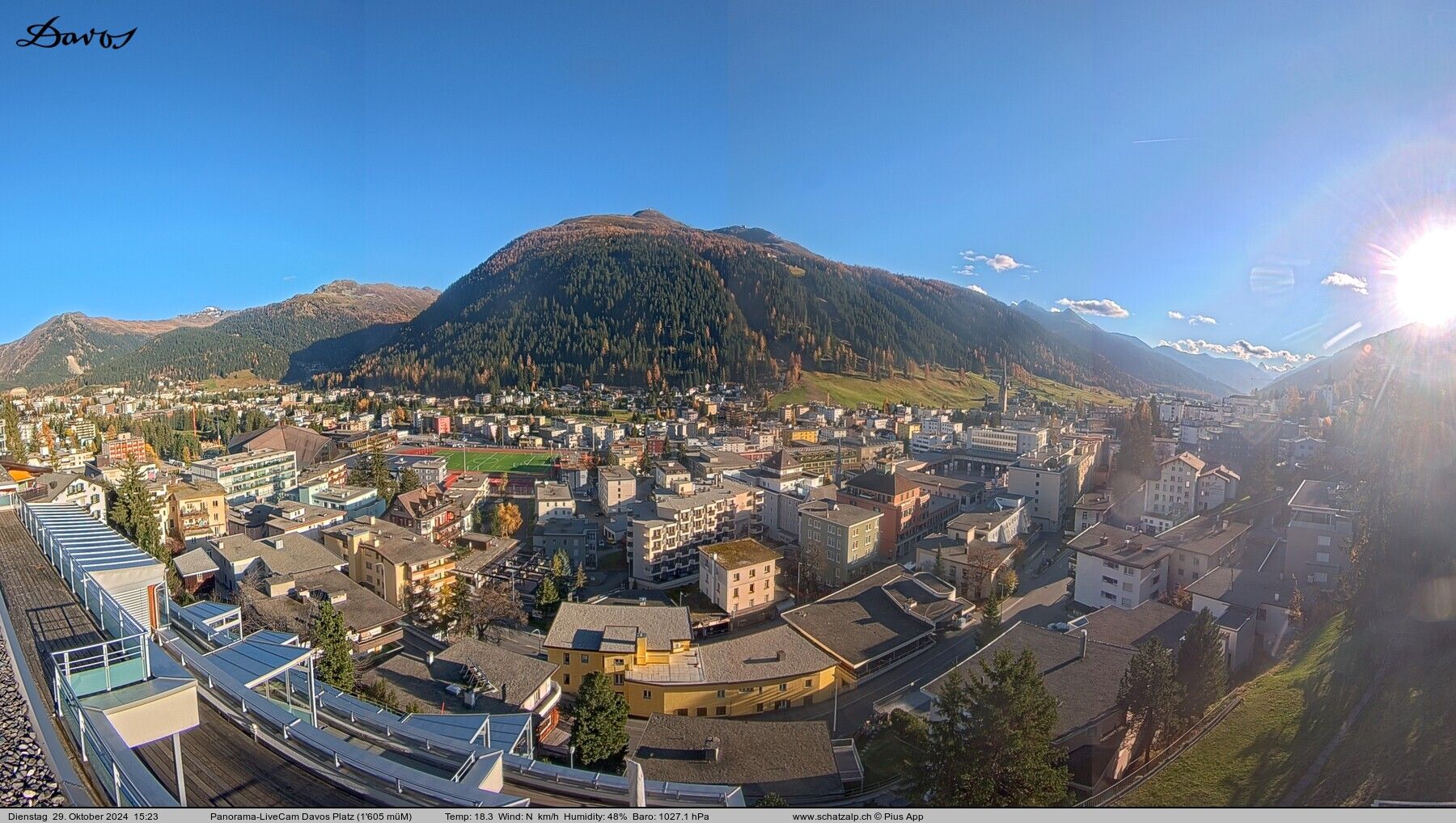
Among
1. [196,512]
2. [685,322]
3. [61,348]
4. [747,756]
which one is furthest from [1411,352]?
[61,348]

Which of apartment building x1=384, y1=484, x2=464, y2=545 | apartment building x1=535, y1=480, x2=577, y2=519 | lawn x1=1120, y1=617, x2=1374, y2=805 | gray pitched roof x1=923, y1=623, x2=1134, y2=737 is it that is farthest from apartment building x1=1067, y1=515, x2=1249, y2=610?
apartment building x1=384, y1=484, x2=464, y2=545

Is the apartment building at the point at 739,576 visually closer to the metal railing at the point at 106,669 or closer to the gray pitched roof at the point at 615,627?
the gray pitched roof at the point at 615,627

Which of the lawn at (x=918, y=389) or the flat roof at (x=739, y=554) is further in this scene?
the lawn at (x=918, y=389)

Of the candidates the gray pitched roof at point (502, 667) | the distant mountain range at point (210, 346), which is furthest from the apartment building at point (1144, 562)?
the distant mountain range at point (210, 346)

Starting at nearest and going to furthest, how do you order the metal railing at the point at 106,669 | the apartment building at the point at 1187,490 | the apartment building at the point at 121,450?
the metal railing at the point at 106,669, the apartment building at the point at 1187,490, the apartment building at the point at 121,450

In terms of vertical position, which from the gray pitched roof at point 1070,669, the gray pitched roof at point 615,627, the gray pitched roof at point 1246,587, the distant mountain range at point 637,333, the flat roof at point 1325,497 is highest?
the distant mountain range at point 637,333

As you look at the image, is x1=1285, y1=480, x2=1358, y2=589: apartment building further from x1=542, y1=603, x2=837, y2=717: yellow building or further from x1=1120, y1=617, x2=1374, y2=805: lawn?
x1=542, y1=603, x2=837, y2=717: yellow building

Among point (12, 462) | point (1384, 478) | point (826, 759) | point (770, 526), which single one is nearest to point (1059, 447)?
point (770, 526)
